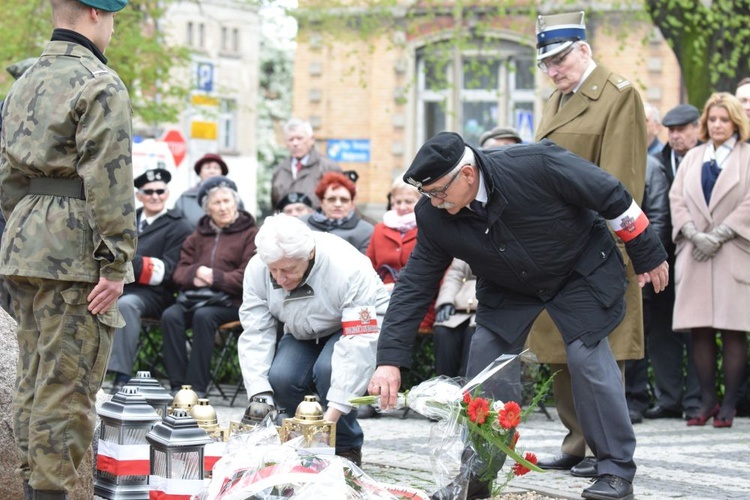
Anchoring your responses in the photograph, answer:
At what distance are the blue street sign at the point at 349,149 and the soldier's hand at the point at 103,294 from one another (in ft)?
70.0

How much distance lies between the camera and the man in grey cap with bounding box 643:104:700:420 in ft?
34.5

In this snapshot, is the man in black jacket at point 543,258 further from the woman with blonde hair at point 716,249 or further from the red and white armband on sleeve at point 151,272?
the red and white armband on sleeve at point 151,272

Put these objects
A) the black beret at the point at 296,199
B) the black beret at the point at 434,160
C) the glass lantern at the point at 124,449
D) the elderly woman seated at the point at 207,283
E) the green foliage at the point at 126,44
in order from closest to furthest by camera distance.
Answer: the black beret at the point at 434,160 < the glass lantern at the point at 124,449 < the elderly woman seated at the point at 207,283 < the black beret at the point at 296,199 < the green foliage at the point at 126,44

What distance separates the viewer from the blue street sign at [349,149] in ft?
88.1

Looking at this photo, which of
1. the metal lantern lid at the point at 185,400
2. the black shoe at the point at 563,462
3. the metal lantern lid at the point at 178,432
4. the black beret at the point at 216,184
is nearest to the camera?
the metal lantern lid at the point at 178,432

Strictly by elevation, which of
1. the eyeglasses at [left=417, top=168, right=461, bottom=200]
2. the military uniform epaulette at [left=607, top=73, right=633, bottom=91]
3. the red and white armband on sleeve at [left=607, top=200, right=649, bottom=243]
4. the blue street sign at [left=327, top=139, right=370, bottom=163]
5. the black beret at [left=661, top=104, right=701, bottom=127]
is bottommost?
the red and white armband on sleeve at [left=607, top=200, right=649, bottom=243]

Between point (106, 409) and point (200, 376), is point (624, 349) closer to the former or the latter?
point (106, 409)

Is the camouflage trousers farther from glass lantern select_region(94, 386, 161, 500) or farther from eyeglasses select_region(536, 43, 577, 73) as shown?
eyeglasses select_region(536, 43, 577, 73)

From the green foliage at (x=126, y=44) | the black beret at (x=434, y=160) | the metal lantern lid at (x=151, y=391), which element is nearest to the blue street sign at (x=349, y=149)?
the green foliage at (x=126, y=44)

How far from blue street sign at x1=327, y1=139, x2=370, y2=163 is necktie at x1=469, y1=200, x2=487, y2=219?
20.5m

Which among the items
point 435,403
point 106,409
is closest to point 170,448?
point 106,409

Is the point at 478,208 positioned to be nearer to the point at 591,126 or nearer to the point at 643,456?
the point at 591,126

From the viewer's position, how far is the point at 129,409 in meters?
6.27

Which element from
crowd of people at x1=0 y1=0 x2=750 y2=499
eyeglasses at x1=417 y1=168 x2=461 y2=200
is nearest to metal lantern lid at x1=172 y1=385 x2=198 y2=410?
crowd of people at x1=0 y1=0 x2=750 y2=499
